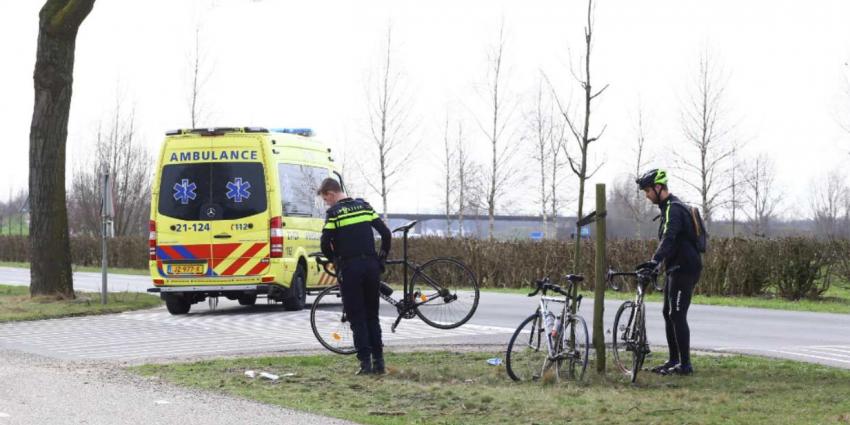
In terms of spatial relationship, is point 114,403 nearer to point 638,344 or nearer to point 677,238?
point 638,344

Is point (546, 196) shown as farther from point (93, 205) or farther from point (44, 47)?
point (44, 47)

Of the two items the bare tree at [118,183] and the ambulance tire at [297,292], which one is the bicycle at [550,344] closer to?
the ambulance tire at [297,292]

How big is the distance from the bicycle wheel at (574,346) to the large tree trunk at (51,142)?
12622mm

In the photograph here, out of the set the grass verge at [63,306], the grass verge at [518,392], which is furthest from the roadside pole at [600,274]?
the grass verge at [63,306]

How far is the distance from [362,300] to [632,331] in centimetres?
238

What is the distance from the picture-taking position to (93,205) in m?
58.5

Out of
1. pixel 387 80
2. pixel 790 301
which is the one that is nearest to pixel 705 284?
pixel 790 301

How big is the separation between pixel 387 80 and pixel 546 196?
461 inches

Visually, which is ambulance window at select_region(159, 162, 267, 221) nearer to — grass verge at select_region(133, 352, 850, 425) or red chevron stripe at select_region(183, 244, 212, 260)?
red chevron stripe at select_region(183, 244, 212, 260)

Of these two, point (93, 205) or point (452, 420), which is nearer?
point (452, 420)

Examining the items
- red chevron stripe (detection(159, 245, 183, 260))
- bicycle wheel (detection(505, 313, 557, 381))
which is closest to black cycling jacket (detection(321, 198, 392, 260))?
bicycle wheel (detection(505, 313, 557, 381))

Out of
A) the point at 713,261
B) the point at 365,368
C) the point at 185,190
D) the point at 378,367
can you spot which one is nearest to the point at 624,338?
the point at 378,367

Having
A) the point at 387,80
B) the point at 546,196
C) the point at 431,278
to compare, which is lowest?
the point at 431,278

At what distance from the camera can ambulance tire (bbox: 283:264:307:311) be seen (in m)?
17.6
